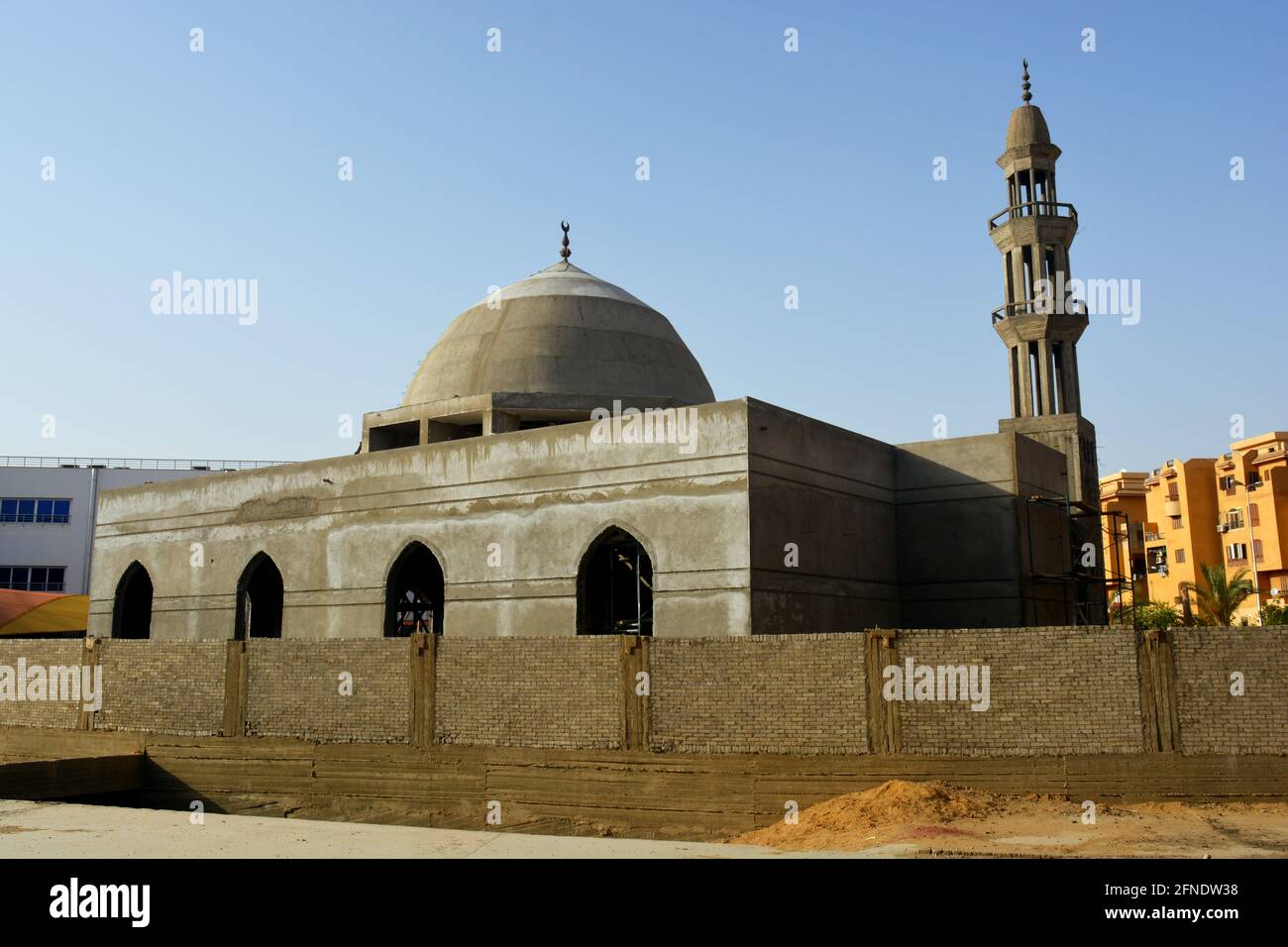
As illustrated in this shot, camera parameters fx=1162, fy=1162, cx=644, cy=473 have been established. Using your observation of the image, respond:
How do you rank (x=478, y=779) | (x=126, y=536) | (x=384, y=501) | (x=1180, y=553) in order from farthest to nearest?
(x=1180, y=553), (x=126, y=536), (x=384, y=501), (x=478, y=779)

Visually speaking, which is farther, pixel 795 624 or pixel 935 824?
pixel 795 624

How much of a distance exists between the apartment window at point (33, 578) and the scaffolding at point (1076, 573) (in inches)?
1650

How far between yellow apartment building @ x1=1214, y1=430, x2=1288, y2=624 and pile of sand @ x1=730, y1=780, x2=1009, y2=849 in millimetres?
47232

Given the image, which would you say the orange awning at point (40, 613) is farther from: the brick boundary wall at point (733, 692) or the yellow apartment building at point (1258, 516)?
the yellow apartment building at point (1258, 516)

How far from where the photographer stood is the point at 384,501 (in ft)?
75.3

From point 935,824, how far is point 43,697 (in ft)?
54.7

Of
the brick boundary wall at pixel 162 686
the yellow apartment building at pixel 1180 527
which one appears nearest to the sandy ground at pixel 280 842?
the brick boundary wall at pixel 162 686

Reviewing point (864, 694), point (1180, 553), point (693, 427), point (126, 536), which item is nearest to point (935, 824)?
point (864, 694)

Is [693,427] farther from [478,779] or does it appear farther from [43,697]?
[43,697]

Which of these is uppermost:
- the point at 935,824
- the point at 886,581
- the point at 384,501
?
the point at 384,501

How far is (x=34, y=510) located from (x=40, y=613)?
520 inches

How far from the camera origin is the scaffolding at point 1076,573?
21.9 metres
